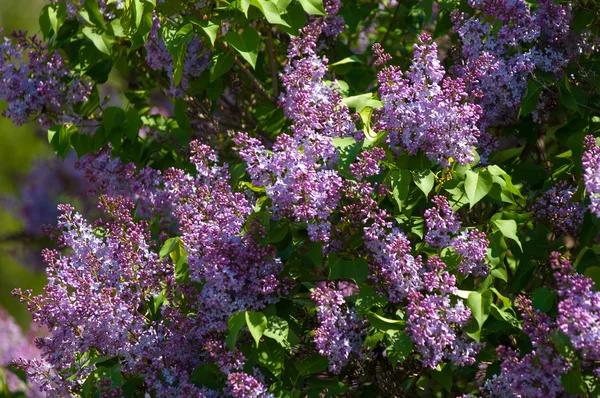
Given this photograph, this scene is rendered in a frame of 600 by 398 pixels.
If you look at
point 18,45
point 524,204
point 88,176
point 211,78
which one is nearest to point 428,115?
point 524,204

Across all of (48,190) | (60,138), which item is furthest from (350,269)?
(48,190)

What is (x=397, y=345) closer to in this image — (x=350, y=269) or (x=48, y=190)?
(x=350, y=269)

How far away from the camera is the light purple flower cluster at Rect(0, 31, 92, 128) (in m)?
4.28

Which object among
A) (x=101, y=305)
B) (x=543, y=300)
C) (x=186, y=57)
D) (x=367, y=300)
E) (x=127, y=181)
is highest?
(x=186, y=57)

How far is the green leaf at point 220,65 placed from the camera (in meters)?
3.97

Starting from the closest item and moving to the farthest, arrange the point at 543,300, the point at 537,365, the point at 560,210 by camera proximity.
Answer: the point at 537,365
the point at 543,300
the point at 560,210

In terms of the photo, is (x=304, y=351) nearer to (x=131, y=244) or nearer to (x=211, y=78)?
(x=131, y=244)

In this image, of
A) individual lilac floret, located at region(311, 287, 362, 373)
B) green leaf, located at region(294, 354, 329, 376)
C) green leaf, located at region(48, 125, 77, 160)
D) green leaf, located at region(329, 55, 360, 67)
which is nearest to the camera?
individual lilac floret, located at region(311, 287, 362, 373)

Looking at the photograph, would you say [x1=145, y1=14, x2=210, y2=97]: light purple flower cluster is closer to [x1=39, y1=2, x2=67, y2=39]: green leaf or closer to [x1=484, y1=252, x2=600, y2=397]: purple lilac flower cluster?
[x1=39, y1=2, x2=67, y2=39]: green leaf

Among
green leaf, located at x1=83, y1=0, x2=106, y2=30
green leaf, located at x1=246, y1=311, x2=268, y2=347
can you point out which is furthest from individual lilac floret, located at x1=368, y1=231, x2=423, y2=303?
green leaf, located at x1=83, y1=0, x2=106, y2=30

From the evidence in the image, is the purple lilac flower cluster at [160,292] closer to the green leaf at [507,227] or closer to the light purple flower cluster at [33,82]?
the green leaf at [507,227]

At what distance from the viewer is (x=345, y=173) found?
310cm

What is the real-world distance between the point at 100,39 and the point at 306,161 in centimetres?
154

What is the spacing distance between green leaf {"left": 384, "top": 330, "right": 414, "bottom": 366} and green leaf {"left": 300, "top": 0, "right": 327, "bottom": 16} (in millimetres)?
1434
